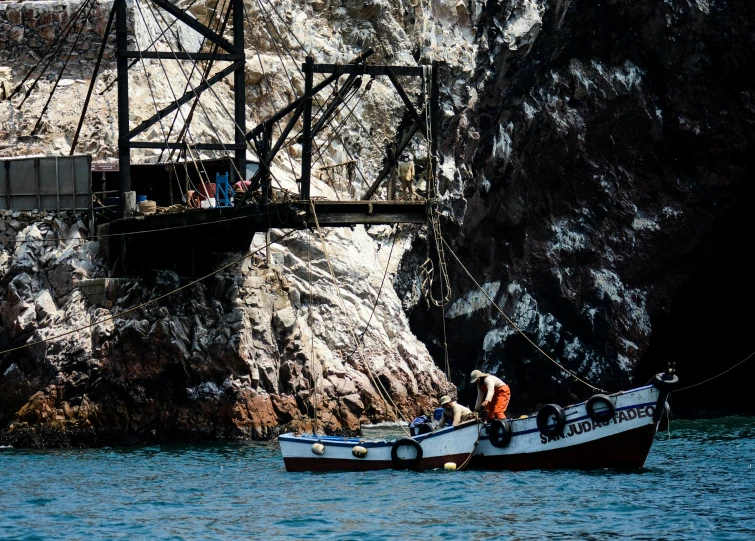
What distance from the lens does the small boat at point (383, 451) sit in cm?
2989

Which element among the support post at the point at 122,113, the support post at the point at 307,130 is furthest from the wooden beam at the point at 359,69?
the support post at the point at 122,113

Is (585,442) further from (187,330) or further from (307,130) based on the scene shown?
(187,330)

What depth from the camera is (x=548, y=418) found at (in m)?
29.0

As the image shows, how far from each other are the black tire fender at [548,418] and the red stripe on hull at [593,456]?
0.48 metres

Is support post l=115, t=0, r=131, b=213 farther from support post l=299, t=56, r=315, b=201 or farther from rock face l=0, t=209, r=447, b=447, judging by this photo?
support post l=299, t=56, r=315, b=201

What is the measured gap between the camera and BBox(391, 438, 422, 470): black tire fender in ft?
98.6

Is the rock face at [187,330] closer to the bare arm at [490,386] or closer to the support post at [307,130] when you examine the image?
the bare arm at [490,386]

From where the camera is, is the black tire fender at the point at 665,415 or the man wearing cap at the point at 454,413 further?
the man wearing cap at the point at 454,413

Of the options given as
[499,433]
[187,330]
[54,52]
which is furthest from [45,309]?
[499,433]

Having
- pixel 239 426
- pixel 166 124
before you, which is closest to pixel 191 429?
pixel 239 426

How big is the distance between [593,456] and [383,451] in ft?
15.0

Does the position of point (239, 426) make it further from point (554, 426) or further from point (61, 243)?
point (554, 426)

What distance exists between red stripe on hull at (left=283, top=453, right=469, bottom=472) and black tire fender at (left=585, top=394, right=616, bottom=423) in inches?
117

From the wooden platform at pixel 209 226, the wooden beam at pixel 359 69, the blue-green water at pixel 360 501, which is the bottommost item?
the blue-green water at pixel 360 501
